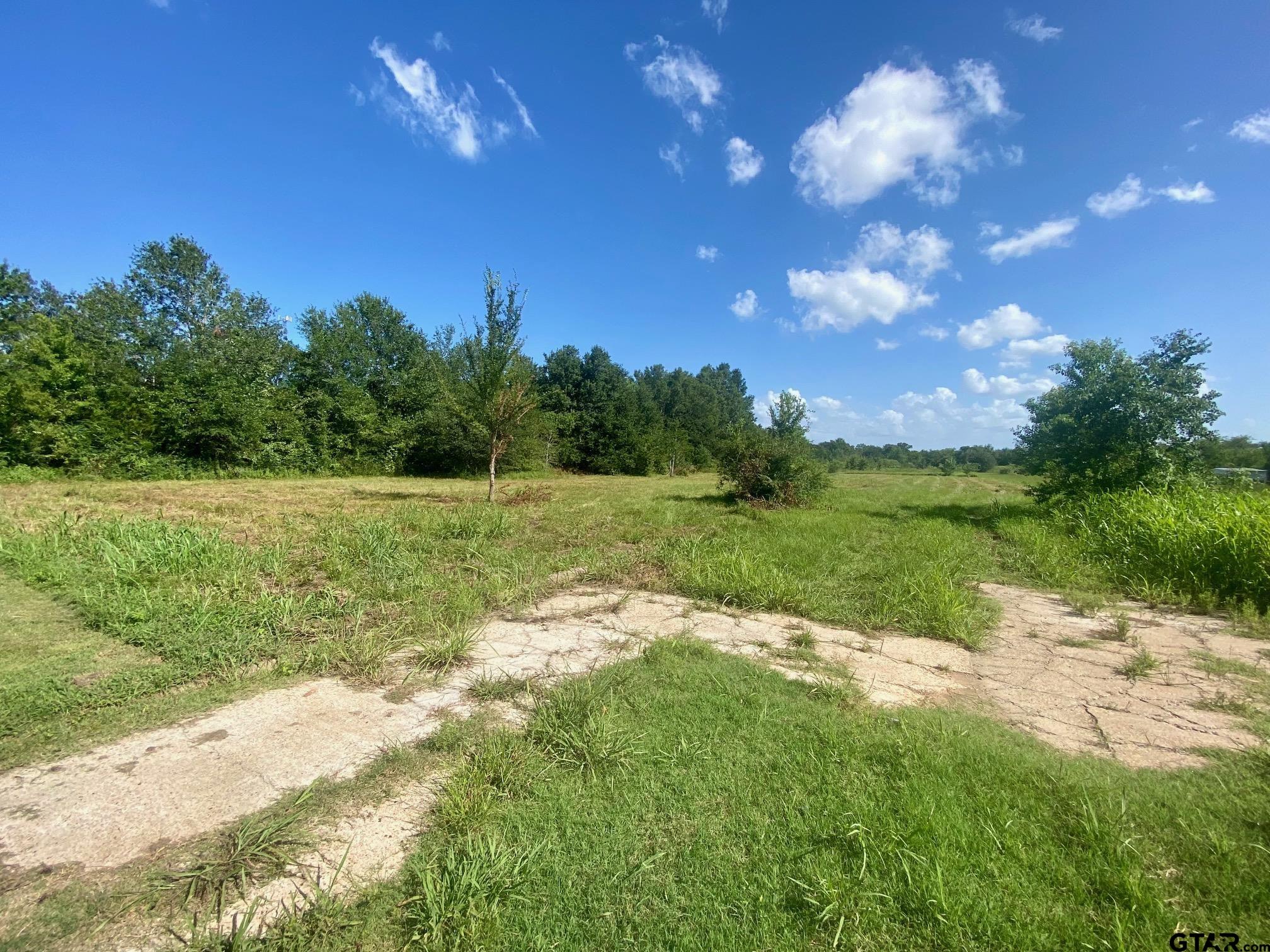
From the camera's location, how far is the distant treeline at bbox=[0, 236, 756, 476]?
15.2m

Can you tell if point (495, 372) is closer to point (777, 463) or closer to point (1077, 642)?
point (777, 463)

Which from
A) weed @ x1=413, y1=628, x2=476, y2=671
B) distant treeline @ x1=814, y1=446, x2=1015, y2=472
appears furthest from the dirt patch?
distant treeline @ x1=814, y1=446, x2=1015, y2=472

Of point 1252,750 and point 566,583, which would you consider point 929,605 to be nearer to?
point 1252,750

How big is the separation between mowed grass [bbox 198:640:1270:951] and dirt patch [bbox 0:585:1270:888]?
51cm

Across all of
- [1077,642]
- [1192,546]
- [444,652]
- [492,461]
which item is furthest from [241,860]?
[492,461]

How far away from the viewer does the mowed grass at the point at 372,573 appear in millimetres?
3094

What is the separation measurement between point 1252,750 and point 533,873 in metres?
3.39

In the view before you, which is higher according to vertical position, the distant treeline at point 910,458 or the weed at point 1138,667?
the distant treeline at point 910,458

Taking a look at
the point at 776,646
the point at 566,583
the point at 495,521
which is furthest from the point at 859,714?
the point at 495,521

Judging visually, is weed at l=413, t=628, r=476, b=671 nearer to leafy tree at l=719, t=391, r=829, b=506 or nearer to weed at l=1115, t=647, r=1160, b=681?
weed at l=1115, t=647, r=1160, b=681

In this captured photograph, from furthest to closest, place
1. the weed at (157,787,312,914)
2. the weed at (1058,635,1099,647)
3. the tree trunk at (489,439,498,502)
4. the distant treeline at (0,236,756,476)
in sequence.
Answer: the distant treeline at (0,236,756,476), the tree trunk at (489,439,498,502), the weed at (1058,635,1099,647), the weed at (157,787,312,914)

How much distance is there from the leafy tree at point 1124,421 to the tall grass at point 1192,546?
130cm

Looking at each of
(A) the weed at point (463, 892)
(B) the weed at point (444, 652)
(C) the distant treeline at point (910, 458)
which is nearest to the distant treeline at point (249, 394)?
(B) the weed at point (444, 652)

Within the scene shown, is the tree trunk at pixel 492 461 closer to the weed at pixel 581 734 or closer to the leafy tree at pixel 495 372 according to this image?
the leafy tree at pixel 495 372
